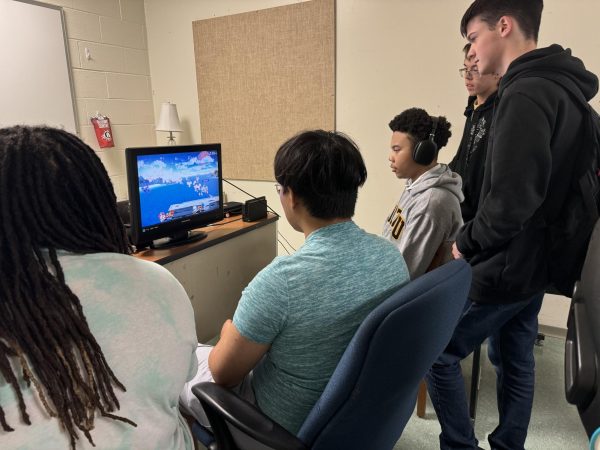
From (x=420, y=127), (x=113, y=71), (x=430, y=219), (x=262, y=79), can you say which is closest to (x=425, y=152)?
(x=420, y=127)

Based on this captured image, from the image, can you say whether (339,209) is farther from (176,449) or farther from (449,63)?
(449,63)

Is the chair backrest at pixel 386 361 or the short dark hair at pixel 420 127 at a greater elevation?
the short dark hair at pixel 420 127

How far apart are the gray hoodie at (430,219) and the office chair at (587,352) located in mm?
599

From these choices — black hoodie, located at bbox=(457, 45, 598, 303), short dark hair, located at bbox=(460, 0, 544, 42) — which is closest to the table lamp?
short dark hair, located at bbox=(460, 0, 544, 42)

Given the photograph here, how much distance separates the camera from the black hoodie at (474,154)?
1747mm

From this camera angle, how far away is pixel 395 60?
2592 millimetres

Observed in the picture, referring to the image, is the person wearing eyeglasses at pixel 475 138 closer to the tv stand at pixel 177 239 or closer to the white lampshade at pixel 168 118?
the tv stand at pixel 177 239

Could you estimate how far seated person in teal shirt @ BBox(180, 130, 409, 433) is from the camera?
2.92 feet

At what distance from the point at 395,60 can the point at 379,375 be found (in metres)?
2.30

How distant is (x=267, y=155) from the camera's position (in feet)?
10.4

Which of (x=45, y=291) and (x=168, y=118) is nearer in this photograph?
(x=45, y=291)

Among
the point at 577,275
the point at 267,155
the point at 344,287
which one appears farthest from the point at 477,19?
the point at 267,155

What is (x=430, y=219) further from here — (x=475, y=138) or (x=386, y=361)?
(x=386, y=361)

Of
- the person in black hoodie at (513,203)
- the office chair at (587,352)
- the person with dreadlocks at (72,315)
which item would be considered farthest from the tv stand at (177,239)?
the office chair at (587,352)
